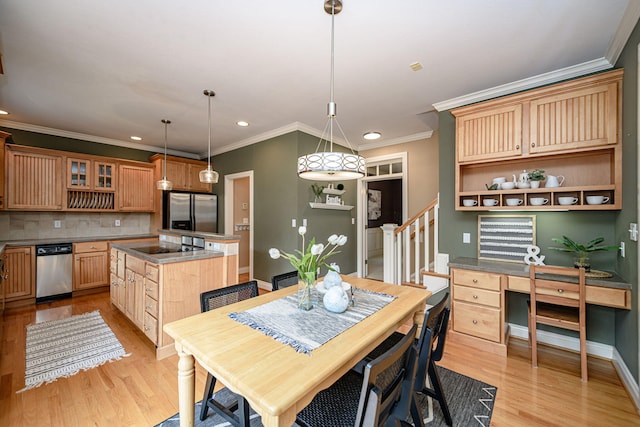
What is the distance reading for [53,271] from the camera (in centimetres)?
387

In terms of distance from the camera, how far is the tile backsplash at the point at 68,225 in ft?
13.3

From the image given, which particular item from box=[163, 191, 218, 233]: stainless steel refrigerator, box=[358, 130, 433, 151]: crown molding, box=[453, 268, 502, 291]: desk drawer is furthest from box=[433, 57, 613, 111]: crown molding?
box=[163, 191, 218, 233]: stainless steel refrigerator

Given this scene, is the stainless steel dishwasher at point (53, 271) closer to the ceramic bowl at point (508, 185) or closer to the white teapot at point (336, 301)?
the white teapot at point (336, 301)

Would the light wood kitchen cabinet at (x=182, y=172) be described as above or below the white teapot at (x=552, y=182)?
above

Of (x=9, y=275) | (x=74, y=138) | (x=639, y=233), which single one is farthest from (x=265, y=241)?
(x=639, y=233)

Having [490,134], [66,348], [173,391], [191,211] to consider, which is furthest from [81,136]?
[490,134]

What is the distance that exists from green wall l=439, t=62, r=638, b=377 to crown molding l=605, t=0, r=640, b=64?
0.25 meters

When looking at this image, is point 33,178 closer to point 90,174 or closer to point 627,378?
point 90,174

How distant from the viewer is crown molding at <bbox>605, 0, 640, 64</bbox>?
174cm

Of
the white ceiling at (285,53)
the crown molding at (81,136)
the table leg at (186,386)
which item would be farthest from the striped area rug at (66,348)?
the crown molding at (81,136)

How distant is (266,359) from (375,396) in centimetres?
43

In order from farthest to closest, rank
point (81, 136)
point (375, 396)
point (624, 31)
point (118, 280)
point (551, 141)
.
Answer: point (81, 136), point (118, 280), point (551, 141), point (624, 31), point (375, 396)

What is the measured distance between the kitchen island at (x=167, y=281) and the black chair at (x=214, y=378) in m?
0.99

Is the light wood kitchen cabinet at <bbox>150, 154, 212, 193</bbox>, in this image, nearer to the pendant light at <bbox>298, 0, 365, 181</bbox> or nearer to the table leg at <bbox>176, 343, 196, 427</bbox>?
the pendant light at <bbox>298, 0, 365, 181</bbox>
